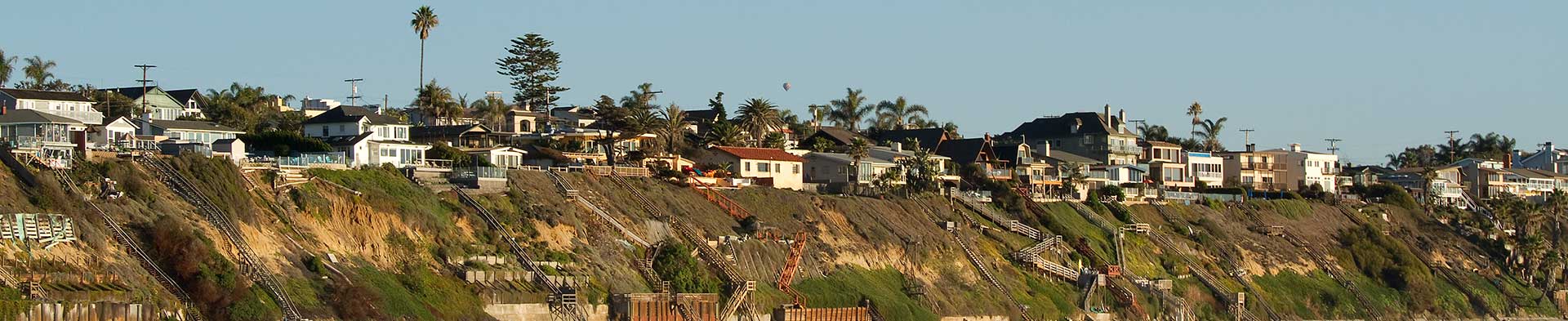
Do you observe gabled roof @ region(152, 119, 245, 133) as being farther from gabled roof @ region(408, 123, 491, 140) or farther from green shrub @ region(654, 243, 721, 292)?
green shrub @ region(654, 243, 721, 292)

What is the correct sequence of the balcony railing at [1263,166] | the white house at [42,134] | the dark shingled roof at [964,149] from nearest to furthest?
the white house at [42,134], the dark shingled roof at [964,149], the balcony railing at [1263,166]

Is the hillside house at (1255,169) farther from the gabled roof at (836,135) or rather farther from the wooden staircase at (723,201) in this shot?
the wooden staircase at (723,201)

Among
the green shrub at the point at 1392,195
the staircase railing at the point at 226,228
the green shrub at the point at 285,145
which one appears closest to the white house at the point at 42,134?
the staircase railing at the point at 226,228

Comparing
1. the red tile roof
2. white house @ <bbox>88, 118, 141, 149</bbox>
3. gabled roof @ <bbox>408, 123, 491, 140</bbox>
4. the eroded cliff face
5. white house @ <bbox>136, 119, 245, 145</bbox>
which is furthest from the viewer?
the red tile roof

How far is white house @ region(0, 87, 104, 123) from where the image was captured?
9594 centimetres

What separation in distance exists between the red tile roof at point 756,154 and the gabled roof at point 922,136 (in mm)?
21099

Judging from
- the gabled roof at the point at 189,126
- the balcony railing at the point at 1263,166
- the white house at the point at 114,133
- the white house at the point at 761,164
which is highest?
the gabled roof at the point at 189,126

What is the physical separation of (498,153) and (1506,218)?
82178 mm

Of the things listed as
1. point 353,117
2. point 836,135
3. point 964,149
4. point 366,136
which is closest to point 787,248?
point 366,136

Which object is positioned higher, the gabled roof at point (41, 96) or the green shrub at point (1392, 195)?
the gabled roof at point (41, 96)

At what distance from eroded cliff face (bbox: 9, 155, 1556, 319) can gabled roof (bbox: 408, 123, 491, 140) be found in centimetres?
1626

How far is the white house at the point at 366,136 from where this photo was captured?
90.4m

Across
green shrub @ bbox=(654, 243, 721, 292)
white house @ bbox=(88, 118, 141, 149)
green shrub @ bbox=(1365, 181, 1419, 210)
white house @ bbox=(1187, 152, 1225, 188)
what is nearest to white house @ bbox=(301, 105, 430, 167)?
white house @ bbox=(88, 118, 141, 149)

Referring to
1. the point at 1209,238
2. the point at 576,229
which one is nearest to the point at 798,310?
the point at 576,229
